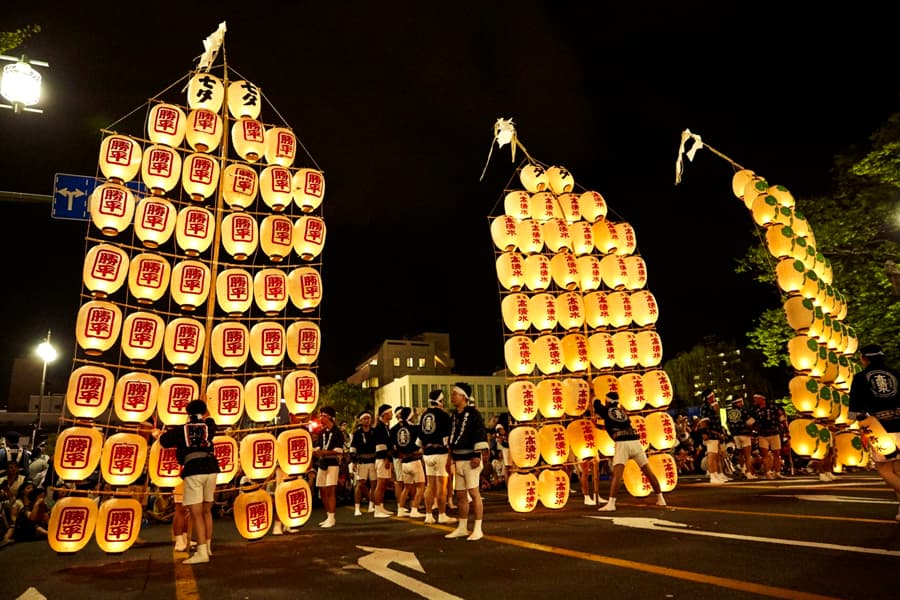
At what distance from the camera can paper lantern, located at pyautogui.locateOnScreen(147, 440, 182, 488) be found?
8.45 m

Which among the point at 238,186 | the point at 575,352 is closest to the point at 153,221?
the point at 238,186

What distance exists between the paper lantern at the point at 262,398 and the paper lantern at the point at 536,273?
586 centimetres

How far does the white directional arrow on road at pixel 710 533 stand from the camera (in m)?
4.93

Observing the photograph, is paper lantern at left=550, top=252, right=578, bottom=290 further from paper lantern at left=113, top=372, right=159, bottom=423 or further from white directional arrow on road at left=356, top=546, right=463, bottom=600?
paper lantern at left=113, top=372, right=159, bottom=423

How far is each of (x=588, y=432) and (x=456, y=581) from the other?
7600 mm

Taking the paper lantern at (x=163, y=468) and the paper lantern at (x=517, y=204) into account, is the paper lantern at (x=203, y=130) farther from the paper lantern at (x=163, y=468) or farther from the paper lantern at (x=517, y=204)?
the paper lantern at (x=517, y=204)

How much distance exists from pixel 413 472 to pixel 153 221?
649 cm

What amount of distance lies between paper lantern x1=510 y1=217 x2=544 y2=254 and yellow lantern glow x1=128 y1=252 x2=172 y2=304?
725 cm

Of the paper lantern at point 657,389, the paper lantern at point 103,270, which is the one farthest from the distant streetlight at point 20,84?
the paper lantern at point 657,389

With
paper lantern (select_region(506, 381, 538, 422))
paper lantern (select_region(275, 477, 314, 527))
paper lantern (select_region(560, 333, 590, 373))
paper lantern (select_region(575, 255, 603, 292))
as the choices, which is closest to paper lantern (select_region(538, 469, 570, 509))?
paper lantern (select_region(506, 381, 538, 422))

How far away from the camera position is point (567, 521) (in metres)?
8.72

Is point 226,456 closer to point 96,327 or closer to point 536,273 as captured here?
point 96,327

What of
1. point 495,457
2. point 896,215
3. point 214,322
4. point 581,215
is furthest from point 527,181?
point 896,215

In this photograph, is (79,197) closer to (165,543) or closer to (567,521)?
(165,543)
